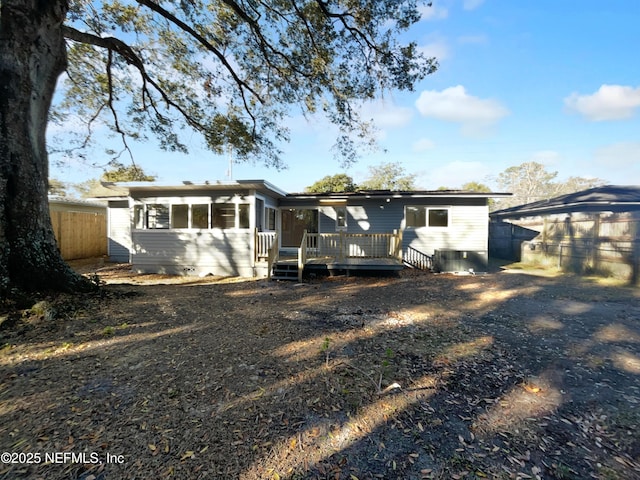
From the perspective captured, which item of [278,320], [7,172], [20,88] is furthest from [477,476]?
[20,88]

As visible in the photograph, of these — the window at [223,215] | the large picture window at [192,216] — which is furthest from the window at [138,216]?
the window at [223,215]

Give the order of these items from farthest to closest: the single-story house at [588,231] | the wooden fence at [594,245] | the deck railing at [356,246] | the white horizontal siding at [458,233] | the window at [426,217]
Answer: the window at [426,217]
the white horizontal siding at [458,233]
the deck railing at [356,246]
the single-story house at [588,231]
the wooden fence at [594,245]

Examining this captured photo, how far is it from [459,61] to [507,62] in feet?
7.92

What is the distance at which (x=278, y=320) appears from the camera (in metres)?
4.80

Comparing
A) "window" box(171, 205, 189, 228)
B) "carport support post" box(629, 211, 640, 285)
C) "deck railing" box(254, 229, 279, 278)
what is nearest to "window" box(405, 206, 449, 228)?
"carport support post" box(629, 211, 640, 285)

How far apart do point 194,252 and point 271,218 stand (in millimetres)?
3170

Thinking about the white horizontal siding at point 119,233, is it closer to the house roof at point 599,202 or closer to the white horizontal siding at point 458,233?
the white horizontal siding at point 458,233

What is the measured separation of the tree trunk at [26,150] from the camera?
4453 millimetres

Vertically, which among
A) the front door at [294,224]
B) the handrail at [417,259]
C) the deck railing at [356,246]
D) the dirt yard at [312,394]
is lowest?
the dirt yard at [312,394]

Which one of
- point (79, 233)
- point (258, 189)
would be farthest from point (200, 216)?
point (79, 233)

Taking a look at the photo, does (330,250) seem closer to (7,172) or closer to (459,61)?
(459,61)

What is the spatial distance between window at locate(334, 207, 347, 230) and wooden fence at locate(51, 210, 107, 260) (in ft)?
36.5

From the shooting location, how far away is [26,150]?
185 inches

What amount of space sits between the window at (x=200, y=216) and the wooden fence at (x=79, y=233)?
20.3 feet
